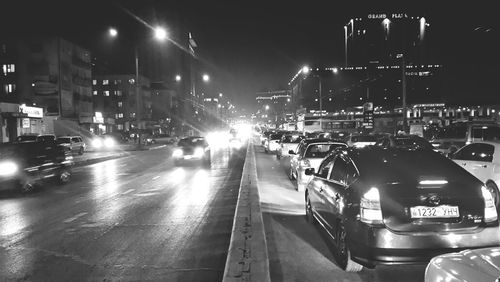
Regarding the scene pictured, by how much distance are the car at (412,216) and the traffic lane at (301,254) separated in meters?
0.29

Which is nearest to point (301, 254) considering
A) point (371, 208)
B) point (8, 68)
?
point (371, 208)

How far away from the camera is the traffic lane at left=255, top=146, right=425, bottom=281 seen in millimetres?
5702

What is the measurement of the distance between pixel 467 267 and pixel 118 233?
6.64 meters

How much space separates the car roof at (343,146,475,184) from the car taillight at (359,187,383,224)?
220mm

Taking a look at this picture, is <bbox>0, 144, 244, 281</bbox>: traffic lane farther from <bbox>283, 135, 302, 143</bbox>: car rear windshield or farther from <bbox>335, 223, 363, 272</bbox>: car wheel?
<bbox>283, 135, 302, 143</bbox>: car rear windshield

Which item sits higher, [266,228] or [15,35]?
[15,35]

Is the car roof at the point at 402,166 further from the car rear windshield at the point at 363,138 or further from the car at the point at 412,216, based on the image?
the car rear windshield at the point at 363,138

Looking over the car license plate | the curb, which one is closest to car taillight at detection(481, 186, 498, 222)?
the car license plate

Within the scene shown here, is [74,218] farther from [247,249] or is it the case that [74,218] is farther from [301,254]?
[301,254]

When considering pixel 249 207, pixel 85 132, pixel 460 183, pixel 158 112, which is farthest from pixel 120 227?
pixel 158 112

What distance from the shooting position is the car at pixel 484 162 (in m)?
10.0

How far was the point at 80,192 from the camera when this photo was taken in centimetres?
1483

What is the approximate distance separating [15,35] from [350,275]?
66.0 metres

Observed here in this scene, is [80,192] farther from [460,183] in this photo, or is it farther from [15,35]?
[15,35]
